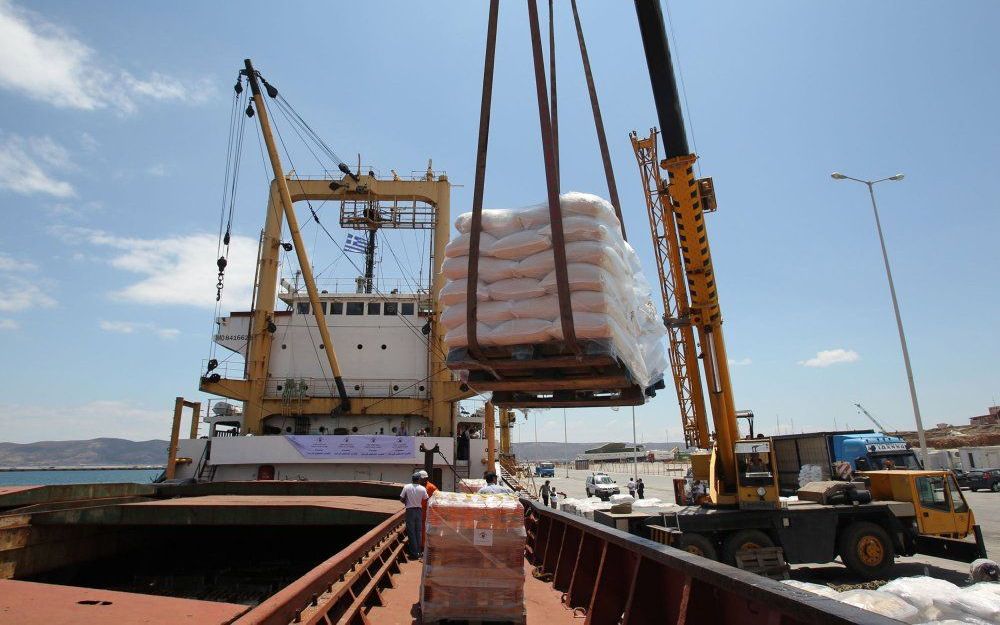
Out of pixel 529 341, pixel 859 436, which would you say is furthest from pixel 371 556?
pixel 859 436

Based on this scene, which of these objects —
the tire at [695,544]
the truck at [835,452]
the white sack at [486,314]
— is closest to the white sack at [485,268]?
the white sack at [486,314]

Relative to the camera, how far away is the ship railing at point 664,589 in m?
2.10

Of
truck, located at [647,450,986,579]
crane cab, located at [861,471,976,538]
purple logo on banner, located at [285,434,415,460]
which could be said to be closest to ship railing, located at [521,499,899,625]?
truck, located at [647,450,986,579]

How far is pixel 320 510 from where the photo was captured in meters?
9.95

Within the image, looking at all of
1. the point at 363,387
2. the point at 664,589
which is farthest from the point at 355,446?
the point at 664,589

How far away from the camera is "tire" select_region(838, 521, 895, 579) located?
30.1 feet

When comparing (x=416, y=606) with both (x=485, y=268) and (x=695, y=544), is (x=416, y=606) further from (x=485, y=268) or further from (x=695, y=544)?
(x=695, y=544)

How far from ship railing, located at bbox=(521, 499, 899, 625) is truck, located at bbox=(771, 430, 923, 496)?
10243 millimetres

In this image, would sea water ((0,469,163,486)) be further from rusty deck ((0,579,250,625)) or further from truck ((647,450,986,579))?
rusty deck ((0,579,250,625))

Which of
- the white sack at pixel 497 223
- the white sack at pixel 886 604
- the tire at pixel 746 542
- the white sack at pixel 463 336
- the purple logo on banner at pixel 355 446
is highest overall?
the white sack at pixel 497 223

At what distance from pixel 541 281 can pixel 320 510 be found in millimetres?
7500

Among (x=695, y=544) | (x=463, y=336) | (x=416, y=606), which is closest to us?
(x=463, y=336)

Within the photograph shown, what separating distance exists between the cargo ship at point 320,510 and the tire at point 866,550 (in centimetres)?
514

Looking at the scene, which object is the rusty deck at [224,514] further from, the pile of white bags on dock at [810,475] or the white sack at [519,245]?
the pile of white bags on dock at [810,475]
